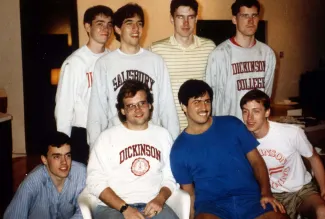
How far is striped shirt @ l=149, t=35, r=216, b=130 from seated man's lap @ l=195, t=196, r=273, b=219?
93 centimetres

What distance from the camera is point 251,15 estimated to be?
10.2 ft

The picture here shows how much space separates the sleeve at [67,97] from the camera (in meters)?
2.94

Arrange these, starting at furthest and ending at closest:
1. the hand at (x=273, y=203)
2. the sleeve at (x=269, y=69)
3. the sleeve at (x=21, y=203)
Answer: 1. the sleeve at (x=269, y=69)
2. the sleeve at (x=21, y=203)
3. the hand at (x=273, y=203)

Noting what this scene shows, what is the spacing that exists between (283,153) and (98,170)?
1164 mm

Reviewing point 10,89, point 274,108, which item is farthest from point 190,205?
point 274,108

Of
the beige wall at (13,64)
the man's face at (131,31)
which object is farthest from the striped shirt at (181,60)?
the beige wall at (13,64)

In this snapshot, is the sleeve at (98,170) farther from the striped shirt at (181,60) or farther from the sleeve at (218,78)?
the sleeve at (218,78)

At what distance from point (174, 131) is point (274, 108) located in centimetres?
541

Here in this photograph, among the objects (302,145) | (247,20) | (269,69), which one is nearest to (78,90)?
(247,20)

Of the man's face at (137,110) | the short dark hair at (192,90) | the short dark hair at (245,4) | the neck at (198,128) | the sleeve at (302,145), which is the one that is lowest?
the sleeve at (302,145)

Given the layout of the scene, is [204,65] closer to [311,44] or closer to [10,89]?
[10,89]

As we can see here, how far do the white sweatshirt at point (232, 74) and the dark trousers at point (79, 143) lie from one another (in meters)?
1.02

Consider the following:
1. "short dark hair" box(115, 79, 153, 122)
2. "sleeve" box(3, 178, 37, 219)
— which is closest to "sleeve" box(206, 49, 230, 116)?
"short dark hair" box(115, 79, 153, 122)

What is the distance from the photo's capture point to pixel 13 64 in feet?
20.0
